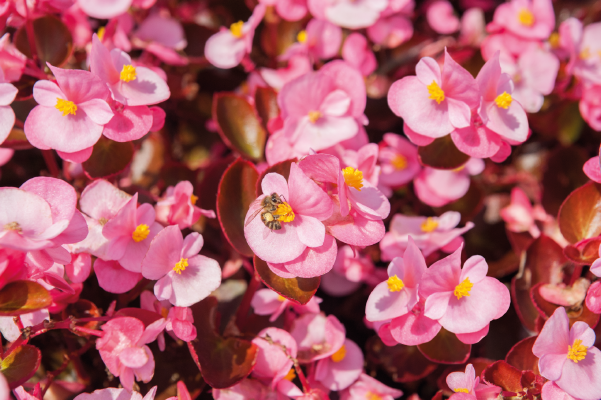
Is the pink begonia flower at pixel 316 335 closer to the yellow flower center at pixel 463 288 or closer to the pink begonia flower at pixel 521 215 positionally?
the yellow flower center at pixel 463 288

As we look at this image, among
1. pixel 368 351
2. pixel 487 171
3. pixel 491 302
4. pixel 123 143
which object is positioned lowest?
pixel 368 351

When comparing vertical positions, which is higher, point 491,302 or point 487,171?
point 491,302

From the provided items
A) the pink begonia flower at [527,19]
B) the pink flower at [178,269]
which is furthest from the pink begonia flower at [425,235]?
the pink begonia flower at [527,19]

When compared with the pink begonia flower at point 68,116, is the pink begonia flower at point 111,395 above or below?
below

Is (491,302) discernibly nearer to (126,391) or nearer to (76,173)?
(126,391)

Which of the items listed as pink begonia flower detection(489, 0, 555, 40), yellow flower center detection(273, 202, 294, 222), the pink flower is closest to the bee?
yellow flower center detection(273, 202, 294, 222)

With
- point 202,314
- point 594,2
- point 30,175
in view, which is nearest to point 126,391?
point 202,314
